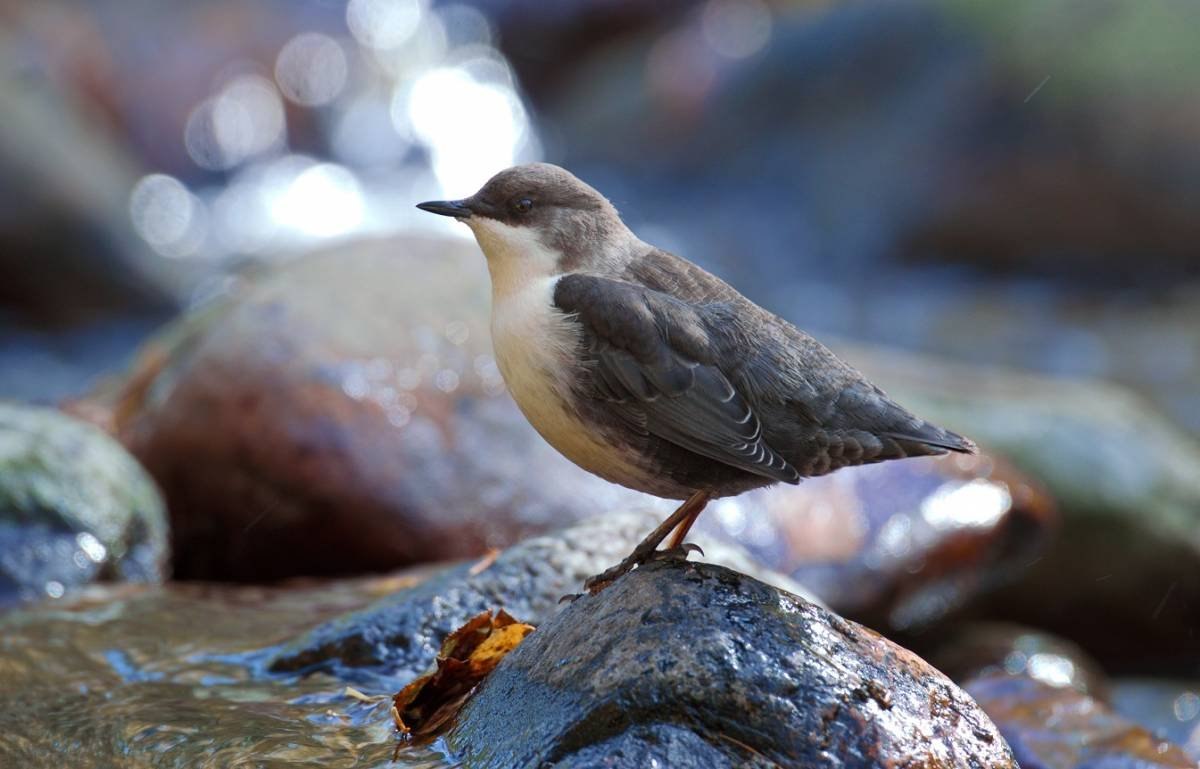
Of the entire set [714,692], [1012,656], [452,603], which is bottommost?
[714,692]

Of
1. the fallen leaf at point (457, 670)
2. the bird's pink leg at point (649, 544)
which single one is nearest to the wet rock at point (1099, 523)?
the bird's pink leg at point (649, 544)

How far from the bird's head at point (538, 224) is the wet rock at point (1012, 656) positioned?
3.56 m

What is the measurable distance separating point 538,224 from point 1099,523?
4.43 meters

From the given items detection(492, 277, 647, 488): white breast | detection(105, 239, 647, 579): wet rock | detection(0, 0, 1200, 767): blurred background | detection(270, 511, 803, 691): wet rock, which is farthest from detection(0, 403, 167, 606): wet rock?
detection(492, 277, 647, 488): white breast

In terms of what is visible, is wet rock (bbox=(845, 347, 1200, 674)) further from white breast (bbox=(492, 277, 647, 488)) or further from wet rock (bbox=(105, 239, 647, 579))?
white breast (bbox=(492, 277, 647, 488))

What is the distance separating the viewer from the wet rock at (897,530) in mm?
5844

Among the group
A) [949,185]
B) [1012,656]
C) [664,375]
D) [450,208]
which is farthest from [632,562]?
[949,185]

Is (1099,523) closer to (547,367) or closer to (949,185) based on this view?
(547,367)

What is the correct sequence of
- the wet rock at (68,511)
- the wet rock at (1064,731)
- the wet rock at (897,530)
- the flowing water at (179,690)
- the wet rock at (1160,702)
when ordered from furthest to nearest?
1. the wet rock at (1160,702)
2. the wet rock at (897,530)
3. the wet rock at (68,511)
4. the wet rock at (1064,731)
5. the flowing water at (179,690)

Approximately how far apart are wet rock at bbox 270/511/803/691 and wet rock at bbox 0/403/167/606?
1.30 metres

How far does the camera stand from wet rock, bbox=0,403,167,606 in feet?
16.4

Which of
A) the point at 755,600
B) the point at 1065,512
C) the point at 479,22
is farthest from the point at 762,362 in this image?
the point at 479,22

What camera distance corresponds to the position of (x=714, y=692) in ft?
10.2

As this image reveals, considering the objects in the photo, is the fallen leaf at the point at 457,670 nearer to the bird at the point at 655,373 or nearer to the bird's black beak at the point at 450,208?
the bird at the point at 655,373
